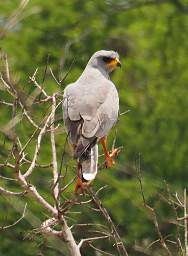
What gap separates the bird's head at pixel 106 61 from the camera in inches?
313

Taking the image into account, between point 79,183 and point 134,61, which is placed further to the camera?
point 134,61

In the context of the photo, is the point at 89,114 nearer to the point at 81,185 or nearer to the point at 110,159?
the point at 110,159

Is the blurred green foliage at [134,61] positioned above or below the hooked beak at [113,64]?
below

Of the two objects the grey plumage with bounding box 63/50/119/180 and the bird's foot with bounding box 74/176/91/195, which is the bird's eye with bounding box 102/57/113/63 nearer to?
the grey plumage with bounding box 63/50/119/180

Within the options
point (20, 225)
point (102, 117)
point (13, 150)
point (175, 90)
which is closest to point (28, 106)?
point (13, 150)

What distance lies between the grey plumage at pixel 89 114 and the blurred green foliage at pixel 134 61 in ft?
24.6

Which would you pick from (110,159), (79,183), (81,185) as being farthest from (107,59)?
(81,185)

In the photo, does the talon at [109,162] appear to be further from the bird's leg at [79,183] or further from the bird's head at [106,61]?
the bird's head at [106,61]

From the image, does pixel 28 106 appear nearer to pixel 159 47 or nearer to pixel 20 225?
pixel 20 225

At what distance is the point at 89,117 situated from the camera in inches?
271

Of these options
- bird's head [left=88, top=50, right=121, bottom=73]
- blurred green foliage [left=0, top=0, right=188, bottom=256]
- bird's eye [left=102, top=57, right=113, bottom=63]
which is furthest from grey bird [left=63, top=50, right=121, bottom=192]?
blurred green foliage [left=0, top=0, right=188, bottom=256]

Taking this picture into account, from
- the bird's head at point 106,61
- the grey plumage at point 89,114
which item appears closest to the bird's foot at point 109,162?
the grey plumage at point 89,114

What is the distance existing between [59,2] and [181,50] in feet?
8.94

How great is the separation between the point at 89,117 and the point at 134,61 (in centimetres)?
1035
